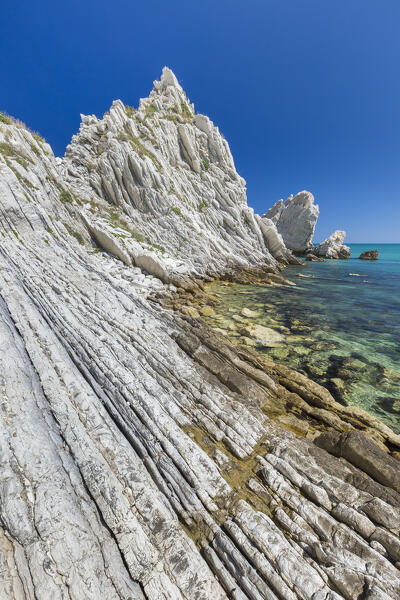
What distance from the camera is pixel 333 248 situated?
7762cm

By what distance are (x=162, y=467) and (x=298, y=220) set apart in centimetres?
7663

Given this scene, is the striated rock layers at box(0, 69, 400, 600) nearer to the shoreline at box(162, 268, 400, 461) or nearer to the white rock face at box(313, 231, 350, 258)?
the shoreline at box(162, 268, 400, 461)

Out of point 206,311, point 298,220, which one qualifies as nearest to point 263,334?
point 206,311

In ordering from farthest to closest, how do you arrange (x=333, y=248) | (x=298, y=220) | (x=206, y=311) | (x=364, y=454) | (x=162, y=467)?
(x=333, y=248)
(x=298, y=220)
(x=206, y=311)
(x=364, y=454)
(x=162, y=467)

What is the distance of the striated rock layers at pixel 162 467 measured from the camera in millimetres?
3811

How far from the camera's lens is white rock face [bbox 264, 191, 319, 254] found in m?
67.8

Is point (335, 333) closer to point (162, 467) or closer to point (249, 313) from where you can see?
point (249, 313)

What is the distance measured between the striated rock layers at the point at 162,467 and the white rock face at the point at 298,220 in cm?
6839

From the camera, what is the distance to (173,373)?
863 cm

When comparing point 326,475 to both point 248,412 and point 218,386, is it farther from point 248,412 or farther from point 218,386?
point 218,386

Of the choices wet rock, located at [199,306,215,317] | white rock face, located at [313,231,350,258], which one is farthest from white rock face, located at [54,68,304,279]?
white rock face, located at [313,231,350,258]

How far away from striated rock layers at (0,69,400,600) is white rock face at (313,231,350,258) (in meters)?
78.7

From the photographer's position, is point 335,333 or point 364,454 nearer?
point 364,454

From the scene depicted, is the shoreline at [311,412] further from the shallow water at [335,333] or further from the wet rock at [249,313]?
the wet rock at [249,313]
